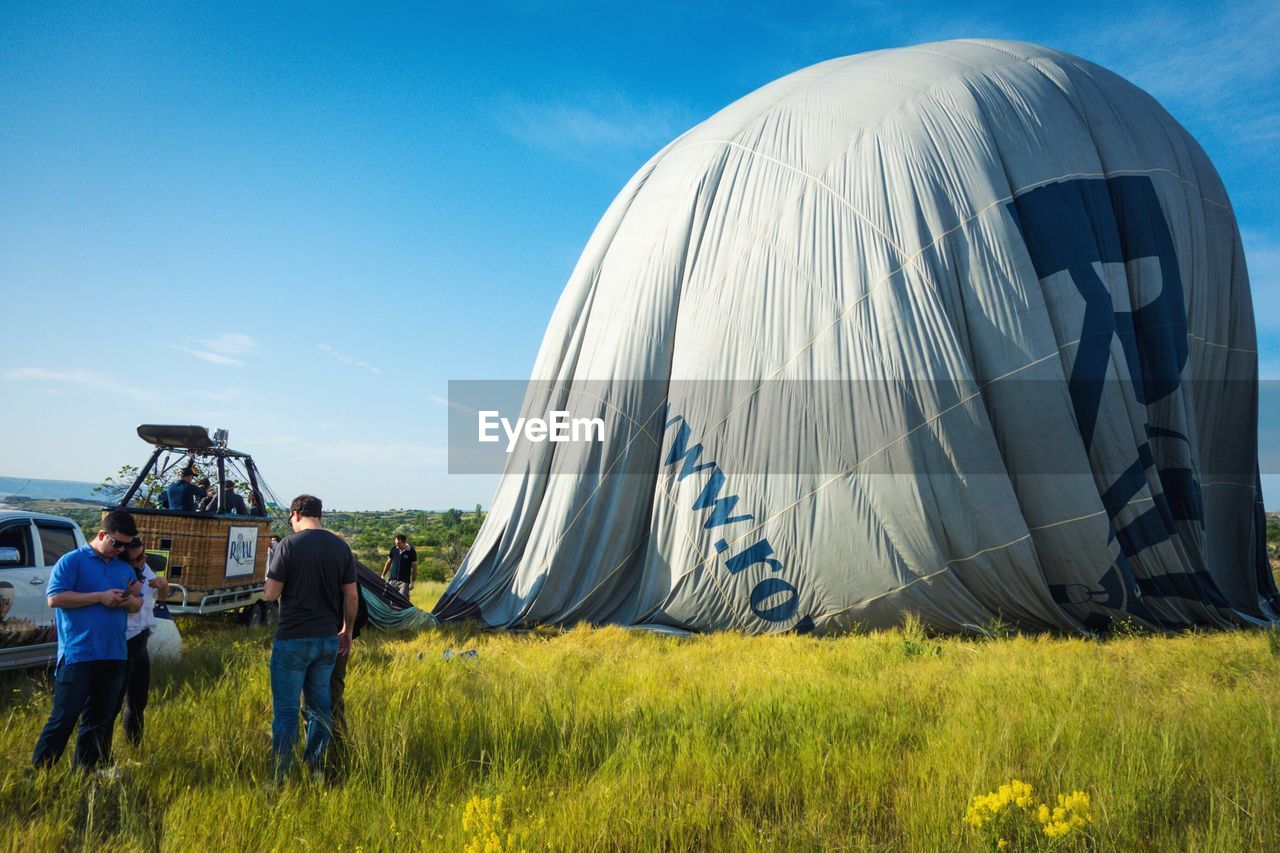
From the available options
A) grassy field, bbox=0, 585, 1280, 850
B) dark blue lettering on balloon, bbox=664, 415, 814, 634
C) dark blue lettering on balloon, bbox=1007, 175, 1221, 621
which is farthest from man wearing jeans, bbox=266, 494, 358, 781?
dark blue lettering on balloon, bbox=1007, 175, 1221, 621

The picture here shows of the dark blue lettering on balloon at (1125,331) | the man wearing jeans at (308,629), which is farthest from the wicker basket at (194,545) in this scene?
the dark blue lettering on balloon at (1125,331)

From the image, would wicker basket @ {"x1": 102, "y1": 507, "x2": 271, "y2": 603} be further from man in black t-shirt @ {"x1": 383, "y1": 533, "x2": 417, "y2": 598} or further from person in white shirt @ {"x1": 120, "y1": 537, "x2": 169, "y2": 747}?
man in black t-shirt @ {"x1": 383, "y1": 533, "x2": 417, "y2": 598}

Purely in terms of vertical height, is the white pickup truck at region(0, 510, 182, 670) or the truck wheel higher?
the white pickup truck at region(0, 510, 182, 670)

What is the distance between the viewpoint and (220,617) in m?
10.4

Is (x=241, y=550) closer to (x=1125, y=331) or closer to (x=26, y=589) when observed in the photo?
(x=26, y=589)

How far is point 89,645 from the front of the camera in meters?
4.26

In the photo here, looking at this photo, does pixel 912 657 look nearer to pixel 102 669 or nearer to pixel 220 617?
pixel 102 669

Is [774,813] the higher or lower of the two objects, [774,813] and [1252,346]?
the lower

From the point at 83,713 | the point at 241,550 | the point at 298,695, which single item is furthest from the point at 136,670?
the point at 241,550

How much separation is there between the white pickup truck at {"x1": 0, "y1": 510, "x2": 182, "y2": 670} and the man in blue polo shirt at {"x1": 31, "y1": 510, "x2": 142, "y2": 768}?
202cm

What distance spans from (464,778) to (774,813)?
1.60 meters

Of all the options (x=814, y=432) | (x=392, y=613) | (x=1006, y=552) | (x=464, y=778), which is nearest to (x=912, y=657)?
(x=1006, y=552)

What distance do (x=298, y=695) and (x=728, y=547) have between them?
5.87 m

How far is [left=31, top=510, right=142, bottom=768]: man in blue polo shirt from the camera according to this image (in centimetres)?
417
